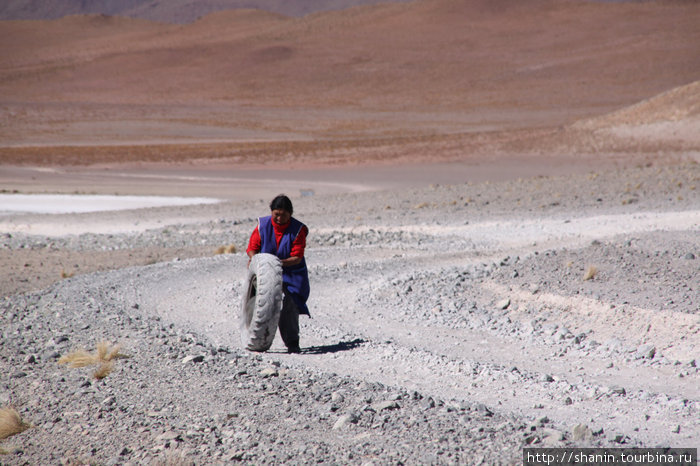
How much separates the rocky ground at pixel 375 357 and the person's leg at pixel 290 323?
203 mm

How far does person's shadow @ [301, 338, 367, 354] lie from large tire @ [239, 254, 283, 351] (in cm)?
47

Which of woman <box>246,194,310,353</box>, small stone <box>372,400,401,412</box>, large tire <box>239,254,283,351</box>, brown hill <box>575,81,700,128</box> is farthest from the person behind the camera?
brown hill <box>575,81,700,128</box>

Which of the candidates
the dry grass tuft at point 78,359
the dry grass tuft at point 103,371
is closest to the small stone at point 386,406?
the dry grass tuft at point 103,371

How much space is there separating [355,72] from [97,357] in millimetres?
94155

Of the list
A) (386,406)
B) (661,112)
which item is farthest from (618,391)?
(661,112)

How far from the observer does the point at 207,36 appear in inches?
5256

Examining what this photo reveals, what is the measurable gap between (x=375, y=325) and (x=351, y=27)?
11926 cm

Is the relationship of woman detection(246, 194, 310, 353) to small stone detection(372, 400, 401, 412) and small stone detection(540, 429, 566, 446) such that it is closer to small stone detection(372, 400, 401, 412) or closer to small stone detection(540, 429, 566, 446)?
small stone detection(372, 400, 401, 412)

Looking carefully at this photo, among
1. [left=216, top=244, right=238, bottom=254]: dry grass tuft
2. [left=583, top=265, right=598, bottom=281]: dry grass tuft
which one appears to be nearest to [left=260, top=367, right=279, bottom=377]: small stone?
[left=583, top=265, right=598, bottom=281]: dry grass tuft

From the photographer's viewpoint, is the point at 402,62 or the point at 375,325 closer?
the point at 375,325

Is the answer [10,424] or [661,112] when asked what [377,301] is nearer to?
[10,424]

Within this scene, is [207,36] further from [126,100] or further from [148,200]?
[148,200]

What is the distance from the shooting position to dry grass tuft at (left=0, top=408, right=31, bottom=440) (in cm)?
612

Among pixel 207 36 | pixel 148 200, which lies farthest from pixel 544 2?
pixel 148 200
